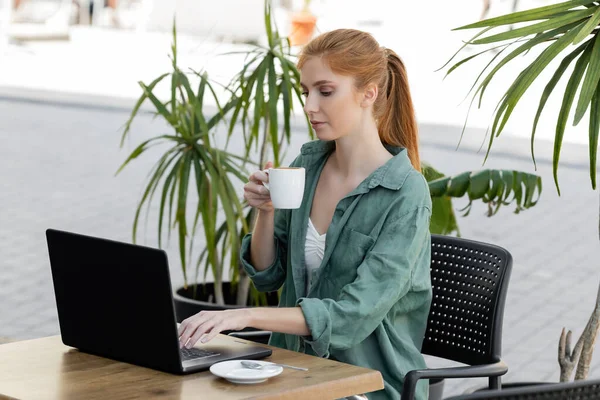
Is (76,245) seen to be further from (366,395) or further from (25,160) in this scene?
(25,160)

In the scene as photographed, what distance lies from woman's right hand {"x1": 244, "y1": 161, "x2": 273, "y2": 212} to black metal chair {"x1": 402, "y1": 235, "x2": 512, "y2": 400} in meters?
0.60

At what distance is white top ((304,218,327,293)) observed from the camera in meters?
2.86

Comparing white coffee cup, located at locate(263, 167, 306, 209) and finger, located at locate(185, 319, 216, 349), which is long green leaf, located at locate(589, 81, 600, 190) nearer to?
white coffee cup, located at locate(263, 167, 306, 209)

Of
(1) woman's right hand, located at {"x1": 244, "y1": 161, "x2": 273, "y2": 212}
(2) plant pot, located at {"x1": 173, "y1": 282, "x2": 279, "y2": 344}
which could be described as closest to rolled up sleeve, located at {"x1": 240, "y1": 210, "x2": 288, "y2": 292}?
(1) woman's right hand, located at {"x1": 244, "y1": 161, "x2": 273, "y2": 212}

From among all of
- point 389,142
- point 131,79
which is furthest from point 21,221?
point 131,79

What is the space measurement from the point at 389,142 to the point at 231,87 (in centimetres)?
173

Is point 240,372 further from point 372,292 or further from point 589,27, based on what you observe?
point 589,27

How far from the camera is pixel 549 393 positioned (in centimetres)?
177

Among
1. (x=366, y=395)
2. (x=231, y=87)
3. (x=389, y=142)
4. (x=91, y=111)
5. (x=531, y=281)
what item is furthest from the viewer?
(x=91, y=111)

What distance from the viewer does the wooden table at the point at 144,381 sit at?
6.93 ft

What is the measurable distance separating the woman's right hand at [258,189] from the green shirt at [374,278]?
0.18 meters

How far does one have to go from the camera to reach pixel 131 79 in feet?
54.6

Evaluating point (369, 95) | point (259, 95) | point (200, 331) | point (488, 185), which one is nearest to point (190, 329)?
point (200, 331)

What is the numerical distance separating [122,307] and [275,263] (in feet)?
2.45
